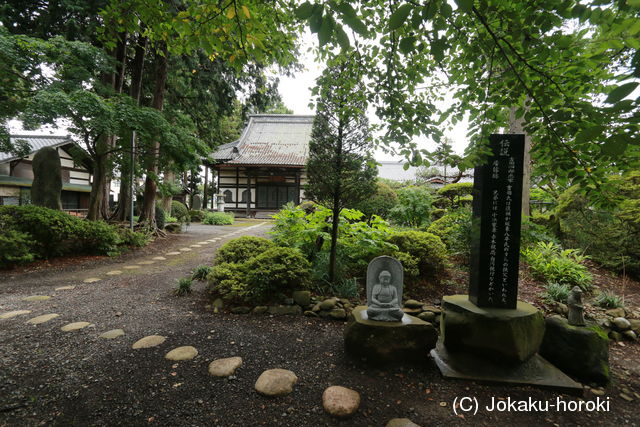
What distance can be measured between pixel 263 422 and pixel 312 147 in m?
3.33

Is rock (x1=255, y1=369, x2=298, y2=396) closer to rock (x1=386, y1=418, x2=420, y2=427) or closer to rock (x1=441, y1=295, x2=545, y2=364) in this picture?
rock (x1=386, y1=418, x2=420, y2=427)

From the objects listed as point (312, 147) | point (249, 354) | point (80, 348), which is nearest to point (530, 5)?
point (312, 147)

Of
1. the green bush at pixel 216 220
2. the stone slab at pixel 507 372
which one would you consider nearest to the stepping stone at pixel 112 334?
the stone slab at pixel 507 372

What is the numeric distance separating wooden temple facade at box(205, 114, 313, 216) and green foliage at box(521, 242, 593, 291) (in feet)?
43.9

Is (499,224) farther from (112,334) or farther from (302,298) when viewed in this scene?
(112,334)

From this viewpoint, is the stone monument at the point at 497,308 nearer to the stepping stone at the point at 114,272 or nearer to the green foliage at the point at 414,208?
the stepping stone at the point at 114,272

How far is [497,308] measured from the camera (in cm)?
257

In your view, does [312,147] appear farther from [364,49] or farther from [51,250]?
[51,250]

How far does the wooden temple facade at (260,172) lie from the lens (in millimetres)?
17344

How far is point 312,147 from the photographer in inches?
160

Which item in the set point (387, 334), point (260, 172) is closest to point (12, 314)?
point (387, 334)

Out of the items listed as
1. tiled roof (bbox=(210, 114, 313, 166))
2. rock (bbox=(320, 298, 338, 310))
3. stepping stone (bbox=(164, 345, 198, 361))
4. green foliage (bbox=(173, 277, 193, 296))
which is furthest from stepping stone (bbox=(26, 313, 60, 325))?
tiled roof (bbox=(210, 114, 313, 166))

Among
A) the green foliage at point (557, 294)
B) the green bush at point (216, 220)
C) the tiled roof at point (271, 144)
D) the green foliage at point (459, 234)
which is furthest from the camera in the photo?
the tiled roof at point (271, 144)

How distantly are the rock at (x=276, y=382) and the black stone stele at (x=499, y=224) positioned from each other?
6.22ft
